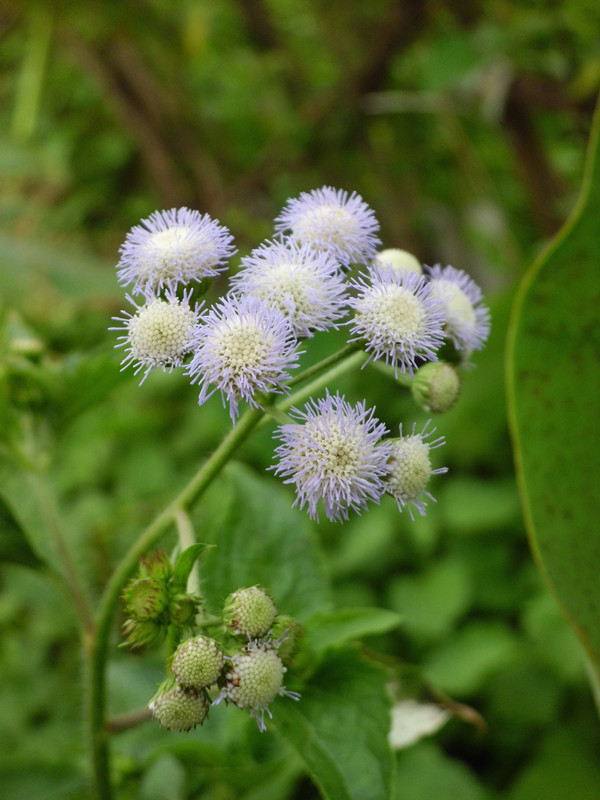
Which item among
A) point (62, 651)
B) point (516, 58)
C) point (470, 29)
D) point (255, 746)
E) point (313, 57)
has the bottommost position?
point (62, 651)

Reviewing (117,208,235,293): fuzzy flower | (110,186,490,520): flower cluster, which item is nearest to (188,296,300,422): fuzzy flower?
(110,186,490,520): flower cluster

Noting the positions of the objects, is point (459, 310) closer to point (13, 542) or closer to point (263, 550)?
point (263, 550)

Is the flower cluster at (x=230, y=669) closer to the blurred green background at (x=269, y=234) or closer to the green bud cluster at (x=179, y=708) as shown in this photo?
the green bud cluster at (x=179, y=708)

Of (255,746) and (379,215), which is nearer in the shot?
(255,746)

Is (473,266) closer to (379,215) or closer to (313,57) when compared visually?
(379,215)

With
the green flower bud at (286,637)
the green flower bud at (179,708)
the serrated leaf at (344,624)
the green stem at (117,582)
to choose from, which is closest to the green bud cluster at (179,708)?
the green flower bud at (179,708)

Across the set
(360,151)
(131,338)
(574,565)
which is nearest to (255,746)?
(574,565)

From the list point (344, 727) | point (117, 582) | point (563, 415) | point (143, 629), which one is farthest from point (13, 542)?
point (563, 415)

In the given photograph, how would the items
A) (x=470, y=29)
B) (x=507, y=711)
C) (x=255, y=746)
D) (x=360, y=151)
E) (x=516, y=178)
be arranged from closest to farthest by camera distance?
(x=255, y=746) < (x=507, y=711) < (x=470, y=29) < (x=516, y=178) < (x=360, y=151)
